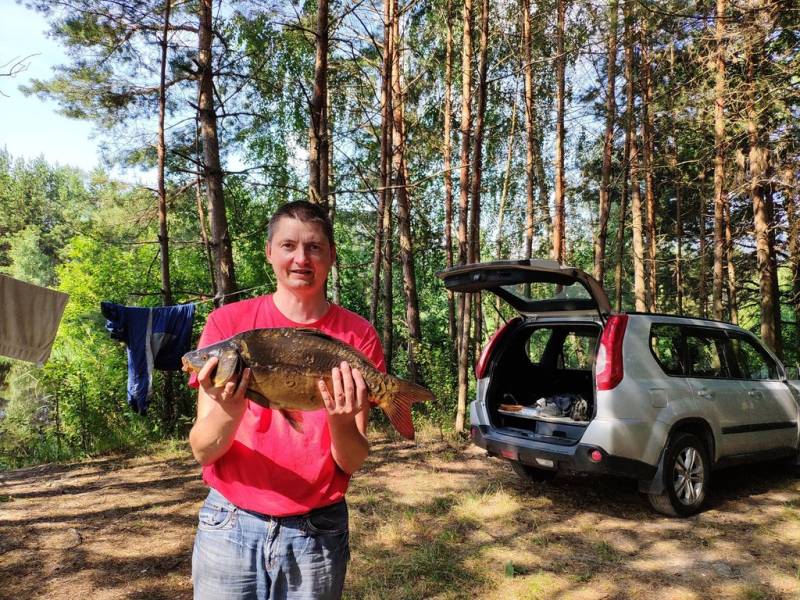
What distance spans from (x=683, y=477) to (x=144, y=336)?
6437 mm

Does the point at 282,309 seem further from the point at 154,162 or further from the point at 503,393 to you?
the point at 154,162

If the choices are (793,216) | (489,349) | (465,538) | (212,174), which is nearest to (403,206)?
(212,174)

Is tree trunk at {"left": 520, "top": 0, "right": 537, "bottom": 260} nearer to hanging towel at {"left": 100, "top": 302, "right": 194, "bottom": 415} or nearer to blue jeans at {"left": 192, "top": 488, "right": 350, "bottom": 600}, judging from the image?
hanging towel at {"left": 100, "top": 302, "right": 194, "bottom": 415}

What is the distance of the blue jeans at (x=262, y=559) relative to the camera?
1449mm

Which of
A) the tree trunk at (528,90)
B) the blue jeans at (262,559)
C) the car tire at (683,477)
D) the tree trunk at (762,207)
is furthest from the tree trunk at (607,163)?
the blue jeans at (262,559)

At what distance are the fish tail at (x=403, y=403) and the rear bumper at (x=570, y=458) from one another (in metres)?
3.21

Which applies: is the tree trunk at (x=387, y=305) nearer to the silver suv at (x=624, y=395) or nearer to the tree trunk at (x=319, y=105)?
the silver suv at (x=624, y=395)

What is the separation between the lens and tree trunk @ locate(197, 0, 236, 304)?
687cm

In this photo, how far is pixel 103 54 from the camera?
9.16 meters

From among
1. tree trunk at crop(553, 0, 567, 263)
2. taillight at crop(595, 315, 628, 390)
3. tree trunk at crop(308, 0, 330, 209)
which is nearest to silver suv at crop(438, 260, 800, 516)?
taillight at crop(595, 315, 628, 390)

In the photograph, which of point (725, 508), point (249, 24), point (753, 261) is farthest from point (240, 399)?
point (753, 261)

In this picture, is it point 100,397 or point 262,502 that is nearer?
point 262,502

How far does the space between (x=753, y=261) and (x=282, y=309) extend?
1698cm

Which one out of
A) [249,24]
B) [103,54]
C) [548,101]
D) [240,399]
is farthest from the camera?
[548,101]
